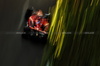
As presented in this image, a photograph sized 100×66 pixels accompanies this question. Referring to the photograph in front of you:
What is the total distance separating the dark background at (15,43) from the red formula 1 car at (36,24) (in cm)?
5

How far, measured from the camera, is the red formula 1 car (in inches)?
59.6

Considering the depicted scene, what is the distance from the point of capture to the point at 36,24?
1525mm

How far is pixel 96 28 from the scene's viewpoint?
1.46 meters

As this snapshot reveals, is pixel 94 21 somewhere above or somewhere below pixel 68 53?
above

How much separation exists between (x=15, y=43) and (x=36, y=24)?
289mm

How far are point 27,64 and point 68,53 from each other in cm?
43

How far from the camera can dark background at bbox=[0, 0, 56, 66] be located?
59.0 inches

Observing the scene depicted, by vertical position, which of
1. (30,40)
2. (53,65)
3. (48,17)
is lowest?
(53,65)

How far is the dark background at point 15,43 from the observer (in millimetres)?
1499

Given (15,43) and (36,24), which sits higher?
(36,24)

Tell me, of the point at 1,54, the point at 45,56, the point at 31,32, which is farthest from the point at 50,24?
the point at 1,54

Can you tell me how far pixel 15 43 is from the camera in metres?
1.51

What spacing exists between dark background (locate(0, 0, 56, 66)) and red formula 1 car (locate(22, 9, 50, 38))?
0.05 meters

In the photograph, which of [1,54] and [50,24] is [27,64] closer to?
[1,54]
